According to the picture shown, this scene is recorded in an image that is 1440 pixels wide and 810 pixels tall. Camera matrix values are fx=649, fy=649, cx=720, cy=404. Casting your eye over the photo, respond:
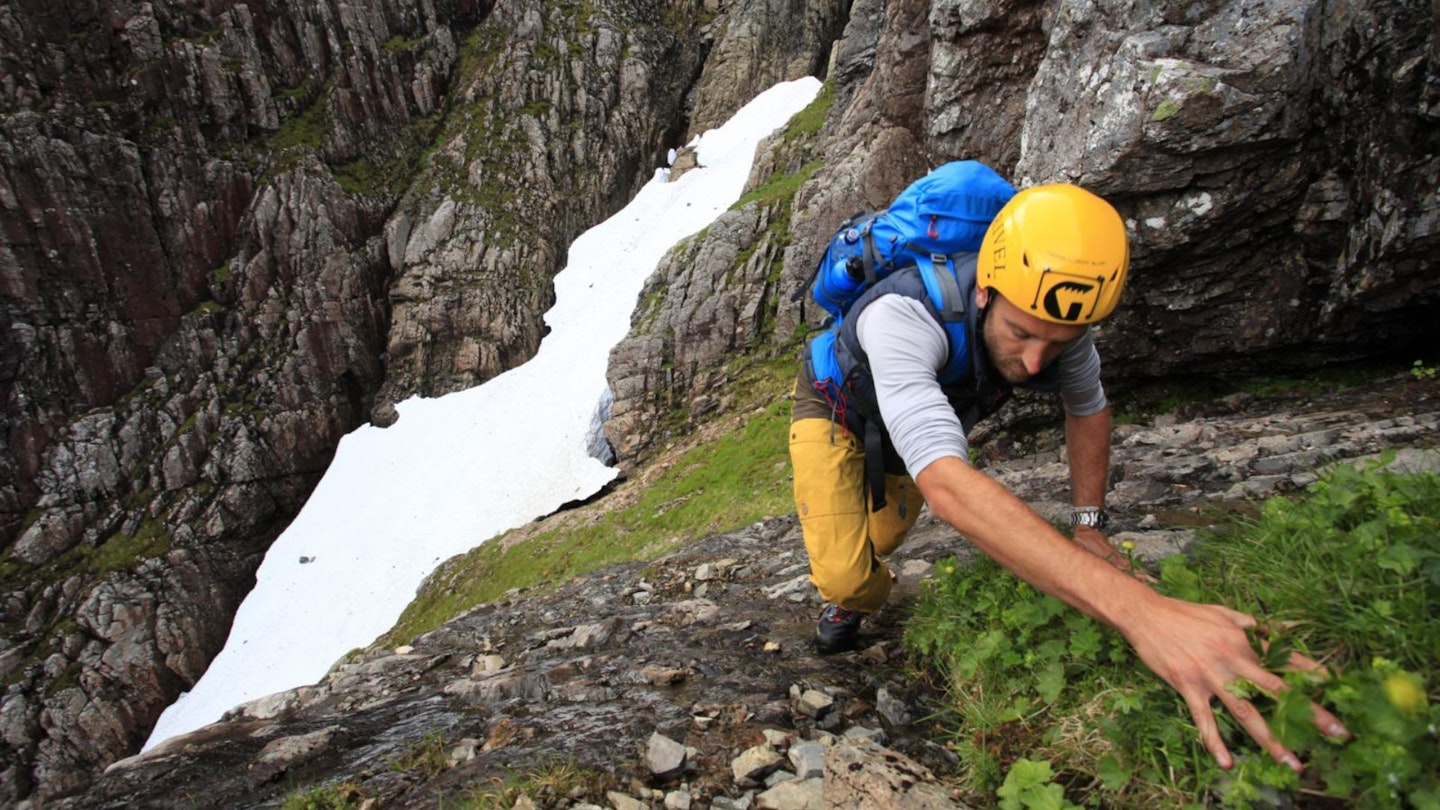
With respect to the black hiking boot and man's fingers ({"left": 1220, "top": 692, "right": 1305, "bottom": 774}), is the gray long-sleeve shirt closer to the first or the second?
man's fingers ({"left": 1220, "top": 692, "right": 1305, "bottom": 774})

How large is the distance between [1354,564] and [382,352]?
45227 millimetres

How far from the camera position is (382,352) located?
4078 cm

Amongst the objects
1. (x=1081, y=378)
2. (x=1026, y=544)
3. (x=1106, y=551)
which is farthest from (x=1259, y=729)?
(x=1081, y=378)

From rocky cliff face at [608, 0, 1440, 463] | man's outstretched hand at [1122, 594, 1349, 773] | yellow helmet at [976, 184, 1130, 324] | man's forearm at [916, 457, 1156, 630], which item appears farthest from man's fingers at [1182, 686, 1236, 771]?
rocky cliff face at [608, 0, 1440, 463]

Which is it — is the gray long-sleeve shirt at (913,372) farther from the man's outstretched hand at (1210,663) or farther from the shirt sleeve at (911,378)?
the man's outstretched hand at (1210,663)

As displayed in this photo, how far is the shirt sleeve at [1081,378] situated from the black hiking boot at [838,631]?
2.09 metres

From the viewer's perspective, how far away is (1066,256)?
2973 millimetres

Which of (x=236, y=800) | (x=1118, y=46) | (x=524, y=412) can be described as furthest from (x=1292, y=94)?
(x=524, y=412)

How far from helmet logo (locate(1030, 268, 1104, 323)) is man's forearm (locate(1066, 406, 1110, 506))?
137 centimetres

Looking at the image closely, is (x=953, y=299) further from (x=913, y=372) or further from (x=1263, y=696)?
(x=1263, y=696)

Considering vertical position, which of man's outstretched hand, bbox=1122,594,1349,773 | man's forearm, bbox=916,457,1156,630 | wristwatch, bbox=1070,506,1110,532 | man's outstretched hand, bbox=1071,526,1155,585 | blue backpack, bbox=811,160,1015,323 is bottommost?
wristwatch, bbox=1070,506,1110,532

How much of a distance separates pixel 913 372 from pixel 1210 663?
1631mm

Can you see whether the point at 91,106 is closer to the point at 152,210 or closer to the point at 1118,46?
the point at 152,210

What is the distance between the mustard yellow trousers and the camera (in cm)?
461
